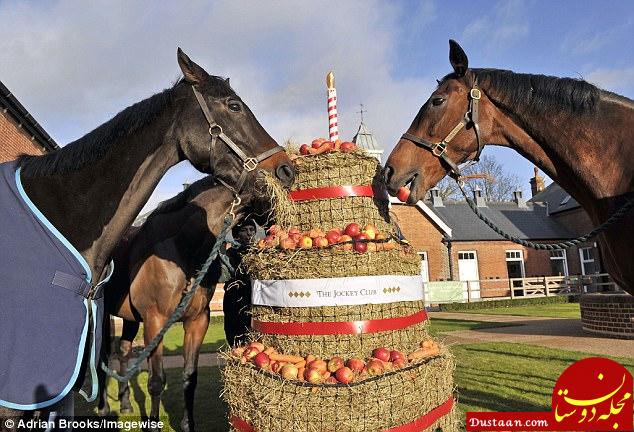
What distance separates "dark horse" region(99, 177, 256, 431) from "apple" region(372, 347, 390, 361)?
7.22 ft

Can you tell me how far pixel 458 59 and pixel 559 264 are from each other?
118 feet

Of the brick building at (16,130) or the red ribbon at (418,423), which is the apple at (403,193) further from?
the brick building at (16,130)

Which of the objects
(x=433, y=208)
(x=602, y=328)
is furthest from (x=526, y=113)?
(x=433, y=208)

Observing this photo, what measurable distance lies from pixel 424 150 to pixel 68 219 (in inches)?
109

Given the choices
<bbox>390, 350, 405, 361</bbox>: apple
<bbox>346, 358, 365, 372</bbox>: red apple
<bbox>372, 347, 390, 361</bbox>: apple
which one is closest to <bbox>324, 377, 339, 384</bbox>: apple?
<bbox>346, 358, 365, 372</bbox>: red apple

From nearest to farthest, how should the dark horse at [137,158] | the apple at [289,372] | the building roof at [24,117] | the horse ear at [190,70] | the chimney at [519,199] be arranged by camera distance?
the dark horse at [137,158] < the horse ear at [190,70] < the apple at [289,372] < the building roof at [24,117] < the chimney at [519,199]

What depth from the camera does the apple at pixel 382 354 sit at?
349cm

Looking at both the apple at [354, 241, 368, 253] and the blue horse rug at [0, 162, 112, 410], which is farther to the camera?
the apple at [354, 241, 368, 253]

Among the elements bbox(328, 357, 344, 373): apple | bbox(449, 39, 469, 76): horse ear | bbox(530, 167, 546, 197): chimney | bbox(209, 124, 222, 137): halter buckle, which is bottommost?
bbox(328, 357, 344, 373): apple

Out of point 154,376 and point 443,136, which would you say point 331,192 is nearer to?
point 443,136

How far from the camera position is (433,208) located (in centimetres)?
3388

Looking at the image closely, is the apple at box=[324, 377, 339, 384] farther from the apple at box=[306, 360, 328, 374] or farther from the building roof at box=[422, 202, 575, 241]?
the building roof at box=[422, 202, 575, 241]

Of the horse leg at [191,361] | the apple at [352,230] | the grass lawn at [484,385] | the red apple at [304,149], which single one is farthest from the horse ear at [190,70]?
the grass lawn at [484,385]

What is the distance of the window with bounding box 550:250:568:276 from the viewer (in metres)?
33.9
